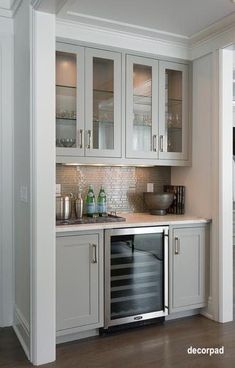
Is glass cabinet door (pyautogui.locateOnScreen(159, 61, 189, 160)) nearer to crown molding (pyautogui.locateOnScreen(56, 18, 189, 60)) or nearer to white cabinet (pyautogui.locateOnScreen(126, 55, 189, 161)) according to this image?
white cabinet (pyautogui.locateOnScreen(126, 55, 189, 161))

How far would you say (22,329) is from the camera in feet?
8.93

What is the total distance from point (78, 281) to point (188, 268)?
107 cm

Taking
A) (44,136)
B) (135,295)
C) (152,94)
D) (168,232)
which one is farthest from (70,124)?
(135,295)

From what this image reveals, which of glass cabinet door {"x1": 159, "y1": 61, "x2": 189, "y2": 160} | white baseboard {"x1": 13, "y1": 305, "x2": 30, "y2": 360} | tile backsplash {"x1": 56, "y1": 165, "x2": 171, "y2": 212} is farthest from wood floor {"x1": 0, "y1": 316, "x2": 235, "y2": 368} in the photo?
glass cabinet door {"x1": 159, "y1": 61, "x2": 189, "y2": 160}

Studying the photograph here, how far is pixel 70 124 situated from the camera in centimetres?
308

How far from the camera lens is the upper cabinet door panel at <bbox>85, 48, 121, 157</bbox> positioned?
3107mm

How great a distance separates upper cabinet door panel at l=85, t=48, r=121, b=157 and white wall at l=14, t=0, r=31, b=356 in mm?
584

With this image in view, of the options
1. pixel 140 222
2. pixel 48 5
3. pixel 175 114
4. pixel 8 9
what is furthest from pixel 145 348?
pixel 8 9

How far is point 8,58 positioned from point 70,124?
2.46 ft

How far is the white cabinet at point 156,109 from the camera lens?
3.31m

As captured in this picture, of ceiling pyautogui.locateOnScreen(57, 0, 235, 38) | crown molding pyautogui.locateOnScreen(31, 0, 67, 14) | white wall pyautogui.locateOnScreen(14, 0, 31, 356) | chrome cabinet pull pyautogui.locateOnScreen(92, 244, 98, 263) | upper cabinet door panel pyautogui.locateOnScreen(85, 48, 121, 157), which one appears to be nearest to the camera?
crown molding pyautogui.locateOnScreen(31, 0, 67, 14)

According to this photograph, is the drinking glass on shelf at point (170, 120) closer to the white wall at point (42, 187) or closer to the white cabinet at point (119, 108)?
the white cabinet at point (119, 108)

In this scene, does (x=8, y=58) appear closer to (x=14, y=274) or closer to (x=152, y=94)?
(x=152, y=94)

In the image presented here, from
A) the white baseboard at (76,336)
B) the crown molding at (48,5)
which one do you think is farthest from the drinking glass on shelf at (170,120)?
the white baseboard at (76,336)
